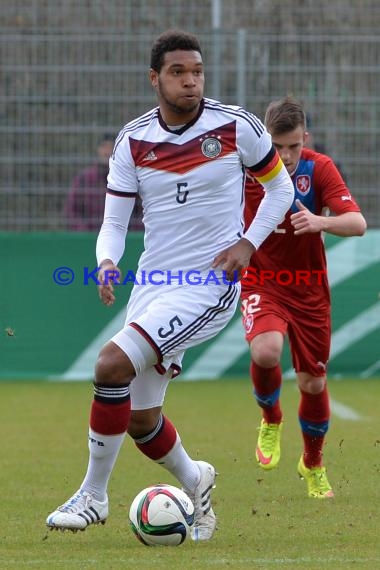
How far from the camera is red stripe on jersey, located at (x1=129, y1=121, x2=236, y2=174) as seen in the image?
629cm

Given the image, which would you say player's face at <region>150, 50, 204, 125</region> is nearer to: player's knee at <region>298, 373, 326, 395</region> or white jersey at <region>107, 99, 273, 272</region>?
white jersey at <region>107, 99, 273, 272</region>

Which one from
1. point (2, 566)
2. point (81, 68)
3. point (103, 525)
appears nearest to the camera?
point (2, 566)

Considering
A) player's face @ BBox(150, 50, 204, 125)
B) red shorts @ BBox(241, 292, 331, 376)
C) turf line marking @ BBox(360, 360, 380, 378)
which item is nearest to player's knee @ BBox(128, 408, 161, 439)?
player's face @ BBox(150, 50, 204, 125)

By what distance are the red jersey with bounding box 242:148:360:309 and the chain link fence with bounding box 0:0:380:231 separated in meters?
5.84

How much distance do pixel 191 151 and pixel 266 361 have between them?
1.86 m

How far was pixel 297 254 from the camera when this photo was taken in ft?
25.6

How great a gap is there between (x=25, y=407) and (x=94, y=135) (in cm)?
319

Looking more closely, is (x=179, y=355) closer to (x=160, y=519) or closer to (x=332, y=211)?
(x=160, y=519)

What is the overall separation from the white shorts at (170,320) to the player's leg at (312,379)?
4.88ft

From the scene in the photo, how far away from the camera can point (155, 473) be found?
8.47 meters

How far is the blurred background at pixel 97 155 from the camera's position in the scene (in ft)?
44.3

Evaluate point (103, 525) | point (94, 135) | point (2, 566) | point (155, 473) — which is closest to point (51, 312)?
point (94, 135)

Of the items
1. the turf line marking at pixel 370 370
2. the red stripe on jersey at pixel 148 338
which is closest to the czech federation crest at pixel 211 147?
the red stripe on jersey at pixel 148 338

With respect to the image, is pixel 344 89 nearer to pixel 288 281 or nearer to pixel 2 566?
pixel 288 281
